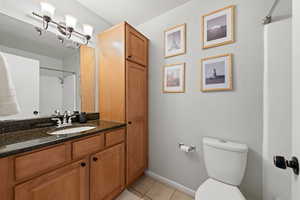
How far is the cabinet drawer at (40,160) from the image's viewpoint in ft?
2.37

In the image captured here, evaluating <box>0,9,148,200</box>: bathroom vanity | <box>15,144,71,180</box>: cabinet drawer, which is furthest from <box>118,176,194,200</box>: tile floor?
<box>15,144,71,180</box>: cabinet drawer

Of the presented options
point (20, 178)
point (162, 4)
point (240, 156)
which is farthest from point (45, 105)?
point (240, 156)

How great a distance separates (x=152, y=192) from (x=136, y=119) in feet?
3.14

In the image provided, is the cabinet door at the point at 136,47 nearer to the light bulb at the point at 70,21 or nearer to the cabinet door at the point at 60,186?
the light bulb at the point at 70,21

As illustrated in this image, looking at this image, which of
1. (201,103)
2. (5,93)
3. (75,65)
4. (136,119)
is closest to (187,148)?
(201,103)

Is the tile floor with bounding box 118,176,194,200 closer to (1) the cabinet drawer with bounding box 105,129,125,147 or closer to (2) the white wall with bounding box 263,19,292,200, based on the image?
(1) the cabinet drawer with bounding box 105,129,125,147

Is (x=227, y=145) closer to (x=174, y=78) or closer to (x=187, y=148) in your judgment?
(x=187, y=148)

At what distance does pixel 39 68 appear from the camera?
1.29 metres

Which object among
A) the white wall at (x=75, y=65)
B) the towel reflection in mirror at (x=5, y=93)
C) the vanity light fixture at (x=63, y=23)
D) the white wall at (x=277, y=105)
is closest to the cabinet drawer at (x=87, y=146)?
the towel reflection in mirror at (x=5, y=93)

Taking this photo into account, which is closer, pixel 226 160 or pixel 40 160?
pixel 40 160

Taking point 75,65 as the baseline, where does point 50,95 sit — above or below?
below

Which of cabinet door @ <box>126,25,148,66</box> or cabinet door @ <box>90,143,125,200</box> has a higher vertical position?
cabinet door @ <box>126,25,148,66</box>

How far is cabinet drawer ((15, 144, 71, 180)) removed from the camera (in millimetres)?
722

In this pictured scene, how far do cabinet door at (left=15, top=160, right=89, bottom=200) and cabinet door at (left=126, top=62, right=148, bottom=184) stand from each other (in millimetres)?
554
